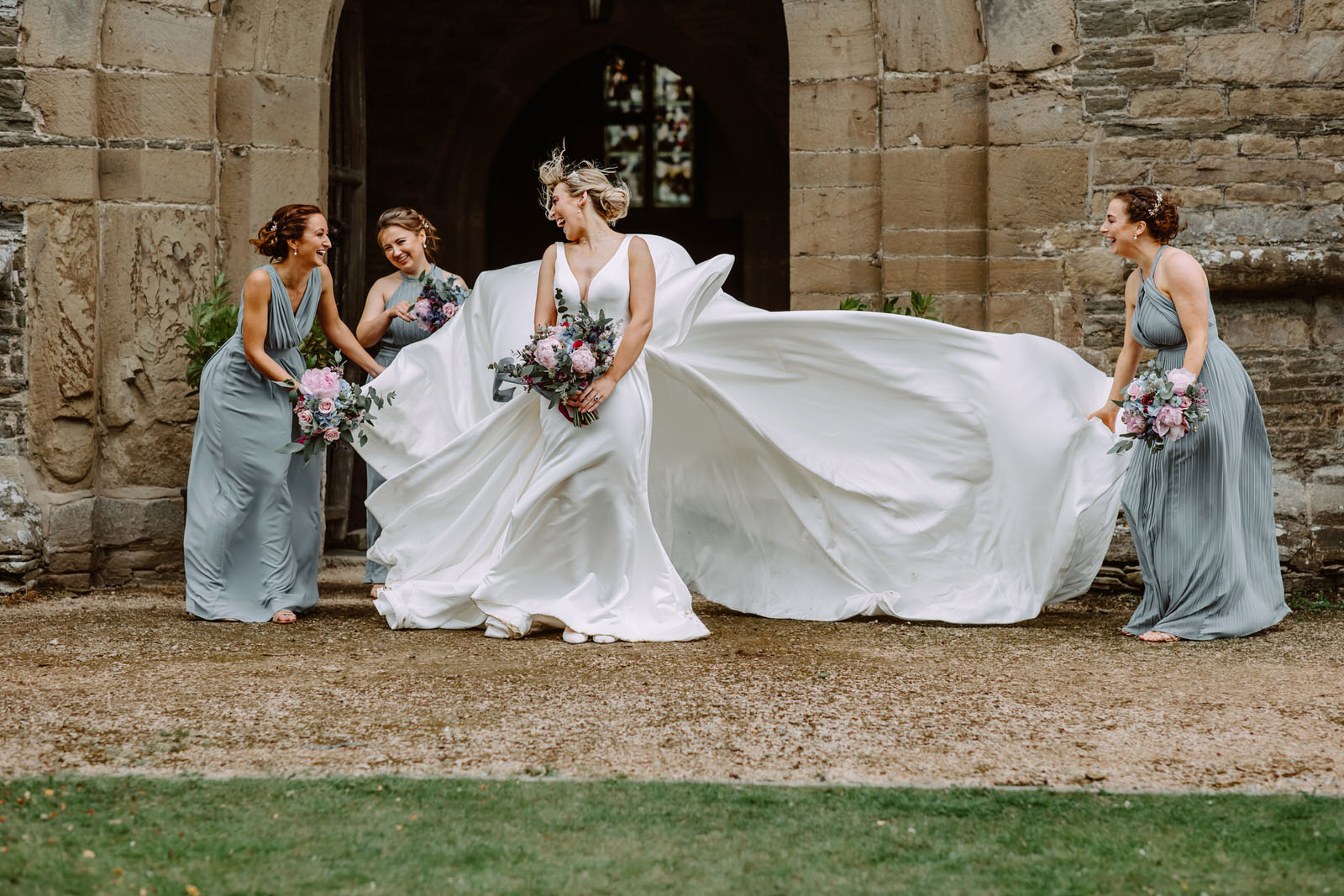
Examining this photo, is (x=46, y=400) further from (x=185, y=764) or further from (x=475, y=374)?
(x=185, y=764)

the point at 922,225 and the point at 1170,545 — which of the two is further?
the point at 922,225

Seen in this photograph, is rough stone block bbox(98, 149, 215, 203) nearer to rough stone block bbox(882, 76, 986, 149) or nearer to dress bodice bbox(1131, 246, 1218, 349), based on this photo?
rough stone block bbox(882, 76, 986, 149)

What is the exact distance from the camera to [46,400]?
733 cm

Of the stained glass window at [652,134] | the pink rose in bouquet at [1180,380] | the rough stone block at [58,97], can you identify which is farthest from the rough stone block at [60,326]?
the stained glass window at [652,134]

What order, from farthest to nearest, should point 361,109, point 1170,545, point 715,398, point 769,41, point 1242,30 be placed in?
point 769,41 < point 361,109 < point 1242,30 < point 715,398 < point 1170,545

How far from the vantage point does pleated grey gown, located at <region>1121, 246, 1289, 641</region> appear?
580 centimetres

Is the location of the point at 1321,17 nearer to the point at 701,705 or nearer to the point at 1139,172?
the point at 1139,172

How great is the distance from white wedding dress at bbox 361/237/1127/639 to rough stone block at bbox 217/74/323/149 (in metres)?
1.72

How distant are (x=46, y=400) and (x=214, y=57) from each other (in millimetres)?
2042

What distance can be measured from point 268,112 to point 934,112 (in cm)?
361

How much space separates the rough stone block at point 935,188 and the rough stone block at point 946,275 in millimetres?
185

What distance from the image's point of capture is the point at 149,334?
743 centimetres

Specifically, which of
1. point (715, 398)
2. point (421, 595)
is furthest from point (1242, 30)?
point (421, 595)

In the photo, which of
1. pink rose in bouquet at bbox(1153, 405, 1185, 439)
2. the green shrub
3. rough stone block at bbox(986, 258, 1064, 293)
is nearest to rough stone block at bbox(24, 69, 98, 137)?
the green shrub
